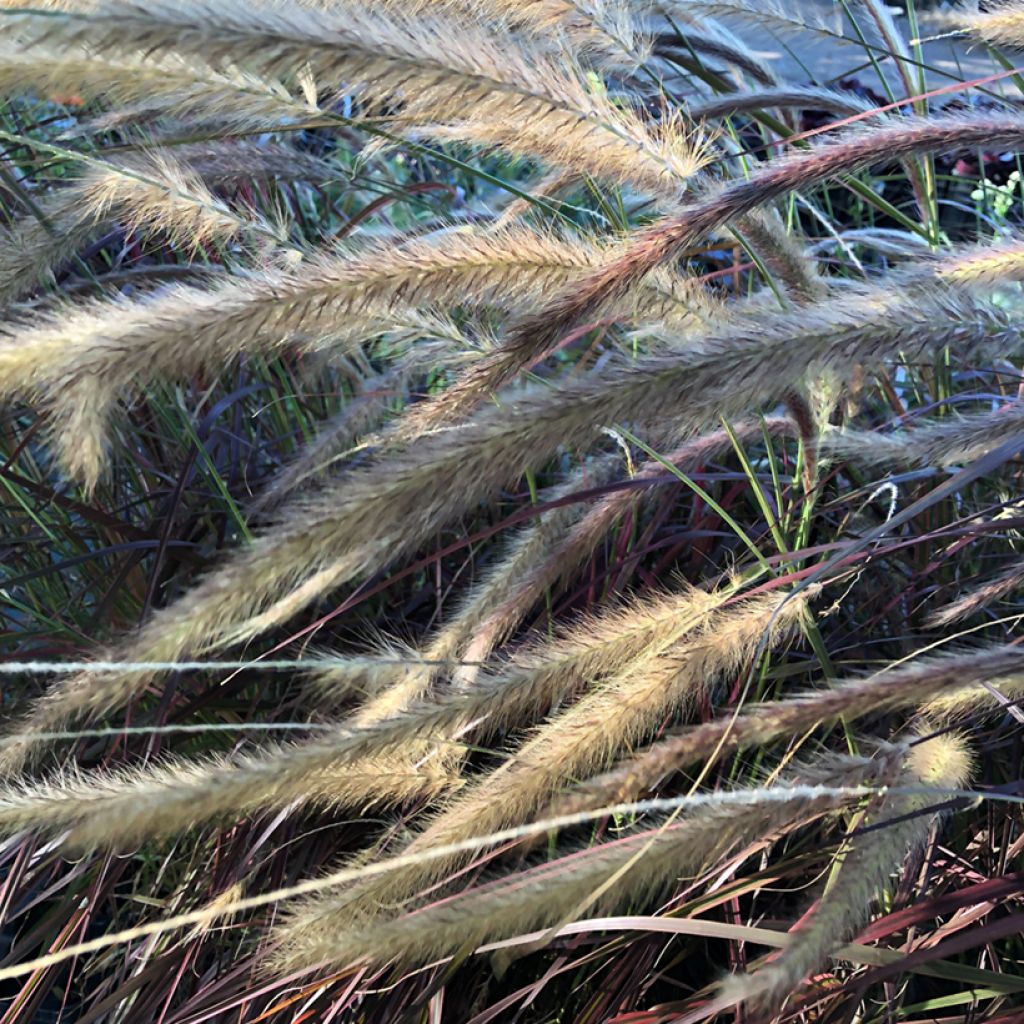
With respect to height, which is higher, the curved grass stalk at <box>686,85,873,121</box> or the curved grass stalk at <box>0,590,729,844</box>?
the curved grass stalk at <box>686,85,873,121</box>

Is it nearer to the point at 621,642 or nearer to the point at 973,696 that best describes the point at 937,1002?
the point at 973,696

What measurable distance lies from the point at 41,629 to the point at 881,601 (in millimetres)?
1106

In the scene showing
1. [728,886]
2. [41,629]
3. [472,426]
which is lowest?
[728,886]

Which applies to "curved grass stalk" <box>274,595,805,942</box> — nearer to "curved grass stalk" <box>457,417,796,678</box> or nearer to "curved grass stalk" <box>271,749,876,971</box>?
"curved grass stalk" <box>271,749,876,971</box>

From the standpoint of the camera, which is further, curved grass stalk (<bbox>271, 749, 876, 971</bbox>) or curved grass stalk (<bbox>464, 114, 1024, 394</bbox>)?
curved grass stalk (<bbox>464, 114, 1024, 394</bbox>)

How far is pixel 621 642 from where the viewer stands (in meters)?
1.01

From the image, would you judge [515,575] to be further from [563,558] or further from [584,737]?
[584,737]

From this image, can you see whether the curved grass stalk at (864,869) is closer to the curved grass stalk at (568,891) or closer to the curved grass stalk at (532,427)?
the curved grass stalk at (568,891)

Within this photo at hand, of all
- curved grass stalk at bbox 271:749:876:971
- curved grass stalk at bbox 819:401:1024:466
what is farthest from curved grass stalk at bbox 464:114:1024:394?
curved grass stalk at bbox 271:749:876:971

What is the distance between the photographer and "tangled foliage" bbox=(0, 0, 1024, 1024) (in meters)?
0.79

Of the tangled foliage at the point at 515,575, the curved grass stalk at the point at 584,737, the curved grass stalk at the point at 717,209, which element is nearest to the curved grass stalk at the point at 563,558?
the tangled foliage at the point at 515,575

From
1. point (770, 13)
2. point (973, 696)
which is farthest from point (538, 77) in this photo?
point (770, 13)

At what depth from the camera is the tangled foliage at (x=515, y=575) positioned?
0.79 metres

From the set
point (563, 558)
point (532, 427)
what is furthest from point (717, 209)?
point (563, 558)
